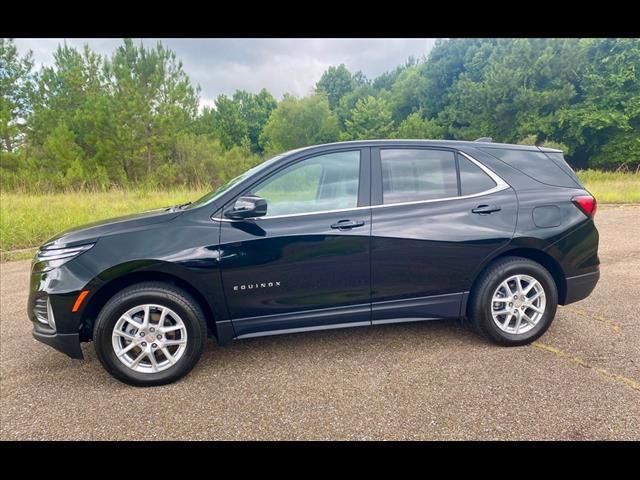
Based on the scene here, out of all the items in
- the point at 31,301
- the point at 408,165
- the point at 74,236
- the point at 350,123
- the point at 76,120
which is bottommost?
the point at 31,301

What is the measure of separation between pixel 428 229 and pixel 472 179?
2.11 feet

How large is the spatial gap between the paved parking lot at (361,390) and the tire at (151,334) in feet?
0.45

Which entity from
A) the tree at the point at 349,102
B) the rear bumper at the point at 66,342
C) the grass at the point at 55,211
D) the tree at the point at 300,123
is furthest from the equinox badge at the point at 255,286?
Result: the tree at the point at 349,102

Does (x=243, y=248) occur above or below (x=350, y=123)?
below

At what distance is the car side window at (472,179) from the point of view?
9.52 feet

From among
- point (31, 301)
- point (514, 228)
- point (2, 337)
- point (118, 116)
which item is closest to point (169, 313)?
point (31, 301)

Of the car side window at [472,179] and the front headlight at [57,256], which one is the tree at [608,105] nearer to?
the car side window at [472,179]

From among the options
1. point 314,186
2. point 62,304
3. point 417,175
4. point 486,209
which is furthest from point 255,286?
point 486,209

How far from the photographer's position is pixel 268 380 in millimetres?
2537

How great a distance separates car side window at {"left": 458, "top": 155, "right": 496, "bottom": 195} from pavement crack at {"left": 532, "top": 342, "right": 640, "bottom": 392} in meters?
1.42

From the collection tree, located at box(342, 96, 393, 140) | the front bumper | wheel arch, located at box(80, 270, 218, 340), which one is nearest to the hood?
the front bumper

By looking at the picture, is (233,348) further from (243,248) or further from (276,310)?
(243,248)

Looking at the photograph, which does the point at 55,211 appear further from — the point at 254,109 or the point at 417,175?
the point at 254,109

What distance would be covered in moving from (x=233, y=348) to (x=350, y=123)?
39855mm
